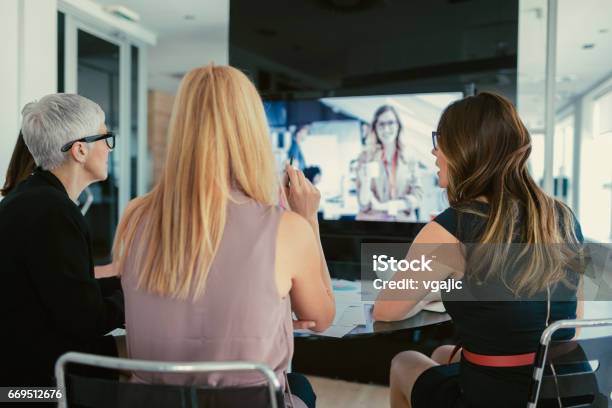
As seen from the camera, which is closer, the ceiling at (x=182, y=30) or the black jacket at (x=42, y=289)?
the black jacket at (x=42, y=289)

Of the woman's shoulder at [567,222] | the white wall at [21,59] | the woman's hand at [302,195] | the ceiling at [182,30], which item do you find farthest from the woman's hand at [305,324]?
the ceiling at [182,30]

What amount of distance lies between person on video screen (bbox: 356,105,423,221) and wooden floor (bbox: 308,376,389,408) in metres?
1.17

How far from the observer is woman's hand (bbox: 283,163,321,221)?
1.51m

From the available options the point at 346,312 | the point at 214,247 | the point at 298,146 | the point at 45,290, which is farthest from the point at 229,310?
the point at 298,146

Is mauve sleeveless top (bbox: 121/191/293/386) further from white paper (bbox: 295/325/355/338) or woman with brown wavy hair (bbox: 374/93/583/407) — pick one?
woman with brown wavy hair (bbox: 374/93/583/407)

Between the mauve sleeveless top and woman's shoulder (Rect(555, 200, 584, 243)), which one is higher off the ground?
woman's shoulder (Rect(555, 200, 584, 243))

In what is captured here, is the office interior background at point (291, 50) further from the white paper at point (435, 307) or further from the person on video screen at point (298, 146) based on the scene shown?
the white paper at point (435, 307)

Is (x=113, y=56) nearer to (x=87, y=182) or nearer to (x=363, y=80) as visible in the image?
(x=363, y=80)

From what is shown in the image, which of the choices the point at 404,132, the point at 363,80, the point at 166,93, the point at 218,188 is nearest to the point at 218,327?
the point at 218,188

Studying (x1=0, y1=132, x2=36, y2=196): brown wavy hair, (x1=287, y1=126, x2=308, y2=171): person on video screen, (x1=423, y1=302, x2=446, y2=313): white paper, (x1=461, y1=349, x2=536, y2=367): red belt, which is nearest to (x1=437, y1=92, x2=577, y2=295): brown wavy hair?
(x1=461, y1=349, x2=536, y2=367): red belt

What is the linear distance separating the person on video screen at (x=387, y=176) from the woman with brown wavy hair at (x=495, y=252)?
2.19m

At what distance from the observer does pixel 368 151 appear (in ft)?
12.5

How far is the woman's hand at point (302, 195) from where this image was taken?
1513 millimetres

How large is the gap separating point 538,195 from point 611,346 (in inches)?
15.6
